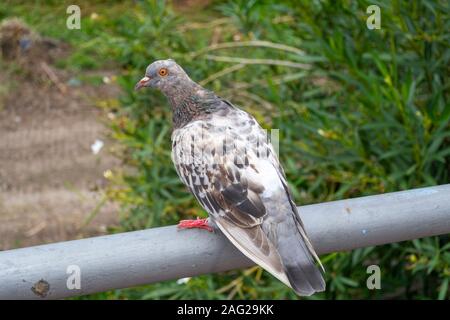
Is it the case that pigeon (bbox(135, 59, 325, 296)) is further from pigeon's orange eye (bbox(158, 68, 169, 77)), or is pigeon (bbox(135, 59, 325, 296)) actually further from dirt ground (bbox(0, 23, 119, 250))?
dirt ground (bbox(0, 23, 119, 250))

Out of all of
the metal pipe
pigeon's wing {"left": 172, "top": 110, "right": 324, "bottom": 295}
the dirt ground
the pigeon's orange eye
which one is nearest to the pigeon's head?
the pigeon's orange eye

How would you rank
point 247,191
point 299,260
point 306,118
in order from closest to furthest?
point 299,260
point 247,191
point 306,118

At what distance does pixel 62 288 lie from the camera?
227cm

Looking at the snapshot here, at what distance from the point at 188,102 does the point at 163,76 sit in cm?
15

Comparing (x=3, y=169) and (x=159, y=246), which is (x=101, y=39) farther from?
(x=159, y=246)

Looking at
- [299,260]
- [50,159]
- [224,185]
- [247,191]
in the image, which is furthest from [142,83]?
[50,159]

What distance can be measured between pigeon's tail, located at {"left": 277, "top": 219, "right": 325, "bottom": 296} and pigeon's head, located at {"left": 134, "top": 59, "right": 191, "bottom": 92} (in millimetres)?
991

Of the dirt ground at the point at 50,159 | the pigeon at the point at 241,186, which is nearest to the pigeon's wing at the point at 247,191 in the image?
the pigeon at the point at 241,186

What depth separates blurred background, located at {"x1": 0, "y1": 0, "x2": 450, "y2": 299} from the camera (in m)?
4.37

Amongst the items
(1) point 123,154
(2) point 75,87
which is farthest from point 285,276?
(2) point 75,87

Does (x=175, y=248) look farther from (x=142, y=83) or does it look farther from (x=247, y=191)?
(x=142, y=83)

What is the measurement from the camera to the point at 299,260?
2.82 m

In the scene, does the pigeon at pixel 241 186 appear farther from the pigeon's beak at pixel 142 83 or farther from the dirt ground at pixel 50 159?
the dirt ground at pixel 50 159

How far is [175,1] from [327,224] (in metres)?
7.74
